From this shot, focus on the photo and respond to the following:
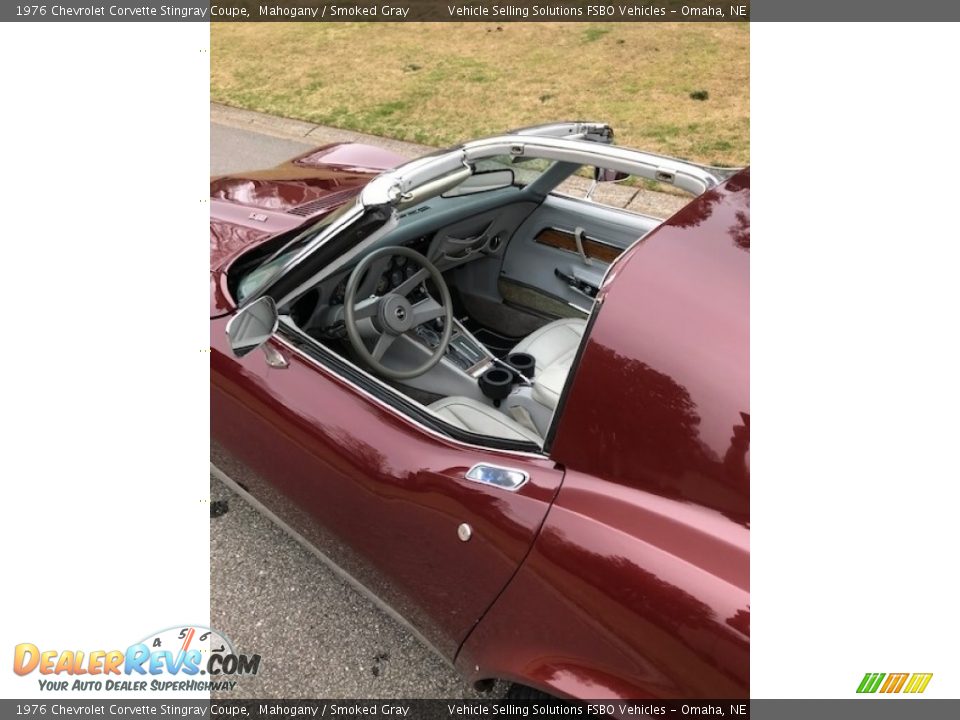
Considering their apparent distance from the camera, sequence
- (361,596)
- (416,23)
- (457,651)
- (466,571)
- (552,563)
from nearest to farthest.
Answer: (552,563)
(466,571)
(457,651)
(361,596)
(416,23)

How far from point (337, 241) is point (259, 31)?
33.1 feet

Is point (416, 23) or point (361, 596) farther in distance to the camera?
point (416, 23)

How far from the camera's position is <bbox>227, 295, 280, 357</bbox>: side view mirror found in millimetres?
2262

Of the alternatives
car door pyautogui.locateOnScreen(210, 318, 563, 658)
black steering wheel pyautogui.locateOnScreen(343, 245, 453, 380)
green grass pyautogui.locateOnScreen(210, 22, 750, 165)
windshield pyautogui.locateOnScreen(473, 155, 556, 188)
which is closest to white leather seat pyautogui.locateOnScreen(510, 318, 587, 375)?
black steering wheel pyautogui.locateOnScreen(343, 245, 453, 380)

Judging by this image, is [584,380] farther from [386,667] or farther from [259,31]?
[259,31]

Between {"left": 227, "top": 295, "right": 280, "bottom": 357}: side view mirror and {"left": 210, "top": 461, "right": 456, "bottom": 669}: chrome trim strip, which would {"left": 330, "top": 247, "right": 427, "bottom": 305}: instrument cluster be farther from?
{"left": 210, "top": 461, "right": 456, "bottom": 669}: chrome trim strip

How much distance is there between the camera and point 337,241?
234 centimetres

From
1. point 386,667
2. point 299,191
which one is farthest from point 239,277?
point 386,667

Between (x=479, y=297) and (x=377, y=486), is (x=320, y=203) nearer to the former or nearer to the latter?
(x=479, y=297)

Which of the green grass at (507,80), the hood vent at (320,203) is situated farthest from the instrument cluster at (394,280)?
the green grass at (507,80)

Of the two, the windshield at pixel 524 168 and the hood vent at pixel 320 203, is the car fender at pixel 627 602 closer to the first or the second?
the windshield at pixel 524 168

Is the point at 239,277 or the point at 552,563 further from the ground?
the point at 239,277

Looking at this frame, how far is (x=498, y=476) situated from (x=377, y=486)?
15.7 inches

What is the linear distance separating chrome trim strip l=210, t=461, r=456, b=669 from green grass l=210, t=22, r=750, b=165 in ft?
13.9
